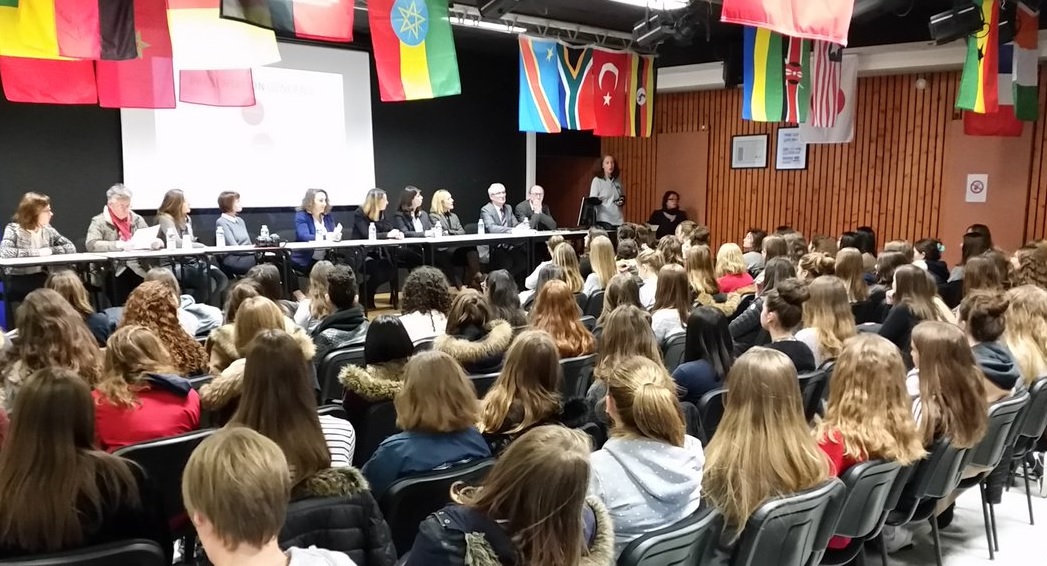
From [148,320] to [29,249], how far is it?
4.11 m

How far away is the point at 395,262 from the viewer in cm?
911

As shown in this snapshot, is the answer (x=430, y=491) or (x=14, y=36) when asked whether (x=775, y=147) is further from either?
(x=430, y=491)

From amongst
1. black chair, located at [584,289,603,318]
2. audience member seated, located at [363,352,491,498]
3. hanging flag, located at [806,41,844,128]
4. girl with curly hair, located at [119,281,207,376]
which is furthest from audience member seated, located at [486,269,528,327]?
hanging flag, located at [806,41,844,128]

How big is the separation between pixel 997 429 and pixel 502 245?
7.21 metres

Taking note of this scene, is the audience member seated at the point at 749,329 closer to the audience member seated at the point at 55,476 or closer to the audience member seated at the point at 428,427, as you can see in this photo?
the audience member seated at the point at 428,427

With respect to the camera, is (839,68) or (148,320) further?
(839,68)

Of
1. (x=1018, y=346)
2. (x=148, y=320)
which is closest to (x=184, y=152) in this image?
(x=148, y=320)

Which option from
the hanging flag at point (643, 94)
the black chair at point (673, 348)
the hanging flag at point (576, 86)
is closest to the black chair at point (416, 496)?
the black chair at point (673, 348)

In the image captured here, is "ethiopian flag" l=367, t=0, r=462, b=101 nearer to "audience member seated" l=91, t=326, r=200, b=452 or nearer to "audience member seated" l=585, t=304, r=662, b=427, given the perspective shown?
"audience member seated" l=585, t=304, r=662, b=427

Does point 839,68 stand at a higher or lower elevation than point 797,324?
higher

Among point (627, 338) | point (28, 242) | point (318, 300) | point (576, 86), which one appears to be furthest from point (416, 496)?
point (576, 86)

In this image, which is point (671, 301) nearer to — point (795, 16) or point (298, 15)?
point (795, 16)

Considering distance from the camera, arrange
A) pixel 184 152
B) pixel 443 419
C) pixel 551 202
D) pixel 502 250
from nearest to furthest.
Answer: pixel 443 419, pixel 184 152, pixel 502 250, pixel 551 202

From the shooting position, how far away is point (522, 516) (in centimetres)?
156
